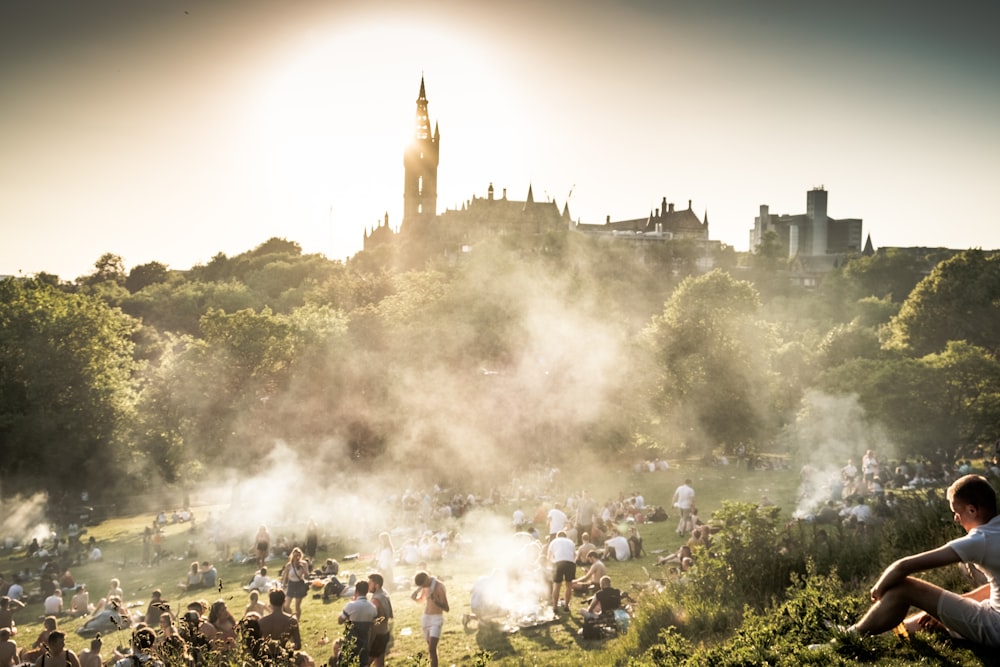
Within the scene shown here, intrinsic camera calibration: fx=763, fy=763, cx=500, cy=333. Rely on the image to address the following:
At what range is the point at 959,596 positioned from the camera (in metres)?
6.20

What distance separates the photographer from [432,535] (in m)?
21.8

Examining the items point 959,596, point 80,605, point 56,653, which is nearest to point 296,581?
point 56,653

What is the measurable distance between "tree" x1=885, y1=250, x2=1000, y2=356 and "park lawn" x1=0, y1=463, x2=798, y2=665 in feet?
72.3

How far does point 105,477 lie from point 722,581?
37.1m

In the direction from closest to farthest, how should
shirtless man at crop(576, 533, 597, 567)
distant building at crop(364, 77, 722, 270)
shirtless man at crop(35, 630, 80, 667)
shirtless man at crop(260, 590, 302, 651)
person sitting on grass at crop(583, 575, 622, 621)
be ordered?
shirtless man at crop(260, 590, 302, 651) → shirtless man at crop(35, 630, 80, 667) → person sitting on grass at crop(583, 575, 622, 621) → shirtless man at crop(576, 533, 597, 567) → distant building at crop(364, 77, 722, 270)

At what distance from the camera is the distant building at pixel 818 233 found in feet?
424

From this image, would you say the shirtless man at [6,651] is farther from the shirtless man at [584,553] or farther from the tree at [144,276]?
the tree at [144,276]

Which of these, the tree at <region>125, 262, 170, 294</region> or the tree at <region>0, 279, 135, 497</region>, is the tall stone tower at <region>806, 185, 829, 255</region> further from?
the tree at <region>0, 279, 135, 497</region>

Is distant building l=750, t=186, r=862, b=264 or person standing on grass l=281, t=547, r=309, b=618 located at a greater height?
distant building l=750, t=186, r=862, b=264

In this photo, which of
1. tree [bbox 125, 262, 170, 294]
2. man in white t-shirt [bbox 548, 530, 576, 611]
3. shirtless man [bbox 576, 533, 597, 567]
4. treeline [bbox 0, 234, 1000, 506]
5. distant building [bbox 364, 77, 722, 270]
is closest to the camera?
man in white t-shirt [bbox 548, 530, 576, 611]

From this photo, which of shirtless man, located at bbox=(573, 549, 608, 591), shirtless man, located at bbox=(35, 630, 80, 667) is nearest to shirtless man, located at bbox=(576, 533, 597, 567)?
shirtless man, located at bbox=(573, 549, 608, 591)

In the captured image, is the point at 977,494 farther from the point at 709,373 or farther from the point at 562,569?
the point at 709,373

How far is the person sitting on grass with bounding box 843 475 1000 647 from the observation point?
571 cm

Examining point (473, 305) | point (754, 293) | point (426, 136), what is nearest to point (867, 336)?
point (754, 293)
